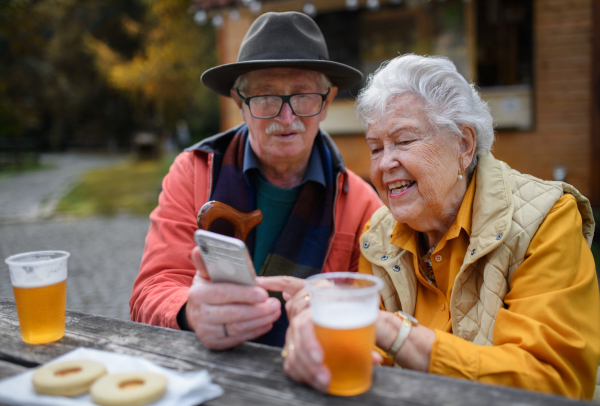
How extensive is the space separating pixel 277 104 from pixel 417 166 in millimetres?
840

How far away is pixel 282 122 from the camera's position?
2.34 m

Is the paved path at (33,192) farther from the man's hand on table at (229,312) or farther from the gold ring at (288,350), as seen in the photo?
the gold ring at (288,350)

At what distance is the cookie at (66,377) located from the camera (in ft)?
3.68

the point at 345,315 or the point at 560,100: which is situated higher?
the point at 560,100

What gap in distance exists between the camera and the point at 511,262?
1.65m

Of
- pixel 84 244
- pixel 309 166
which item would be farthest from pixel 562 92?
pixel 84 244

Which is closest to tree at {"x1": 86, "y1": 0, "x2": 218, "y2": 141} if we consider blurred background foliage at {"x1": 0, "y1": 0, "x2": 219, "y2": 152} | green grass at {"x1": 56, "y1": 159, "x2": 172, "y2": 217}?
blurred background foliage at {"x1": 0, "y1": 0, "x2": 219, "y2": 152}

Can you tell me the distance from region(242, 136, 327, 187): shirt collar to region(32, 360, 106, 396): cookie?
1.42 meters

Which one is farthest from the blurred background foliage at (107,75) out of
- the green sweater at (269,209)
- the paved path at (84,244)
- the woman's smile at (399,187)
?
the woman's smile at (399,187)

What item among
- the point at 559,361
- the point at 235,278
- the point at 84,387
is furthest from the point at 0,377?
the point at 559,361

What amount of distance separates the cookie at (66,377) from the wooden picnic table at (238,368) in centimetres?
19

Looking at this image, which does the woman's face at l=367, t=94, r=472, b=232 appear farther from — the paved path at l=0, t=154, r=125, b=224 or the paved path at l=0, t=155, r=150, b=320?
the paved path at l=0, t=154, r=125, b=224

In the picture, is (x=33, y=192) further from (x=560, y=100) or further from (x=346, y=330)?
(x=346, y=330)

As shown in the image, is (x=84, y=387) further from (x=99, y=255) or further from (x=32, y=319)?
(x=99, y=255)
